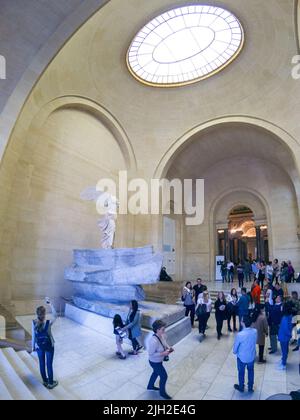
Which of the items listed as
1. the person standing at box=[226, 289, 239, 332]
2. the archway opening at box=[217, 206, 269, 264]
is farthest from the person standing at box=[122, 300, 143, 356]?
the archway opening at box=[217, 206, 269, 264]

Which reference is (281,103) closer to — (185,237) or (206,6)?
(206,6)

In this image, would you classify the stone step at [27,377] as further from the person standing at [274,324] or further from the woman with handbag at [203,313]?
the person standing at [274,324]

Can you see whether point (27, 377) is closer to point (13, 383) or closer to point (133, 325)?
point (13, 383)

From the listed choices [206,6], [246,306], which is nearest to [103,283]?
[246,306]

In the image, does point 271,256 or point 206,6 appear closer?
point 206,6

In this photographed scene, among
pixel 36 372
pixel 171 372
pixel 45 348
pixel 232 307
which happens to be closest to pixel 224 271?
pixel 232 307

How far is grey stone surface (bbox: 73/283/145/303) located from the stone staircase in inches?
101

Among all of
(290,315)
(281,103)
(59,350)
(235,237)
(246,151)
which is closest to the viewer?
(290,315)

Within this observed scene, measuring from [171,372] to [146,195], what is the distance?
10.1 metres

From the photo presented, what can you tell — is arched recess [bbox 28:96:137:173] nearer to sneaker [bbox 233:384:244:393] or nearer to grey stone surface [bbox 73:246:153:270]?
grey stone surface [bbox 73:246:153:270]

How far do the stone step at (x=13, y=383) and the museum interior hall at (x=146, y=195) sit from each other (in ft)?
0.07

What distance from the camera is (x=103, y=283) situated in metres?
6.83

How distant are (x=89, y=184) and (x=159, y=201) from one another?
3.98 meters

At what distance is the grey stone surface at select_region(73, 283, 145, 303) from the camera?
21.6 ft
